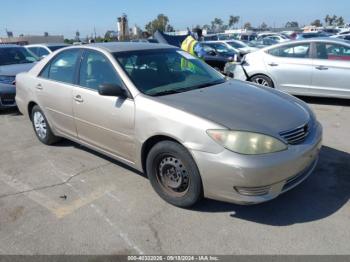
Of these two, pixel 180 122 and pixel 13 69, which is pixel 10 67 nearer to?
pixel 13 69

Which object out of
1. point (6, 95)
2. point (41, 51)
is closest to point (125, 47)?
point (6, 95)

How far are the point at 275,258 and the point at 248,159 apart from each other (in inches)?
31.5

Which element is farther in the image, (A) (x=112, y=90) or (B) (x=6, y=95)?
(B) (x=6, y=95)

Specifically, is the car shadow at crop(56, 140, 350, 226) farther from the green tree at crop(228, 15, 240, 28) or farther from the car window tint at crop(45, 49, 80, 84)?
the green tree at crop(228, 15, 240, 28)

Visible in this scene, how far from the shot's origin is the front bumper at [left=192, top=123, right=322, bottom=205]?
2.83 m

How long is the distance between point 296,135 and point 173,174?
1.22 m

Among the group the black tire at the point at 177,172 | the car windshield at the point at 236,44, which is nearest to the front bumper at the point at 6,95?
the black tire at the point at 177,172

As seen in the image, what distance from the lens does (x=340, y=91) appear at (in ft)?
23.3

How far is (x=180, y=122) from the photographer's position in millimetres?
3100

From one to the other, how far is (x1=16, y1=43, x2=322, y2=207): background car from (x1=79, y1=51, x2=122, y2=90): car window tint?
13 millimetres

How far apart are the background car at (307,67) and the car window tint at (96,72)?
4895 millimetres

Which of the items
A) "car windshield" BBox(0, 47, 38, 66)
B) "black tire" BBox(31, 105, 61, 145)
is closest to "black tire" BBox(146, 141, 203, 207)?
"black tire" BBox(31, 105, 61, 145)

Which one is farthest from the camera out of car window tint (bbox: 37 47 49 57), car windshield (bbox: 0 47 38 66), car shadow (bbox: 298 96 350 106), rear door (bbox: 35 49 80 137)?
car window tint (bbox: 37 47 49 57)

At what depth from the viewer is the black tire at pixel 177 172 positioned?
311cm
